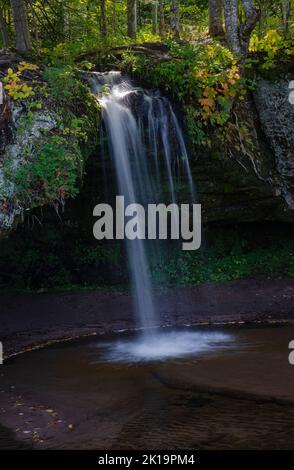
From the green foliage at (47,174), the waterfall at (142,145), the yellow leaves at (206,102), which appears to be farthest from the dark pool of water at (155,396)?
the yellow leaves at (206,102)

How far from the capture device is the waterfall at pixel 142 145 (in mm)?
10984

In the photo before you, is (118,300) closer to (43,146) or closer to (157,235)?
(157,235)

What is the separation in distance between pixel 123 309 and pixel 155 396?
5.00m

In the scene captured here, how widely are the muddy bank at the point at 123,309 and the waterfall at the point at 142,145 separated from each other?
1.60ft

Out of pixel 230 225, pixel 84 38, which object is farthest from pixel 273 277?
pixel 84 38

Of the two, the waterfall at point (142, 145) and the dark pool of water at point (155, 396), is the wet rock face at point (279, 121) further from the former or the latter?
the dark pool of water at point (155, 396)

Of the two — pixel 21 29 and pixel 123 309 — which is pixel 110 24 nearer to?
pixel 21 29

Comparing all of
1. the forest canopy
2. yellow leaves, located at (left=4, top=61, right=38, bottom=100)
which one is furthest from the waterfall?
yellow leaves, located at (left=4, top=61, right=38, bottom=100)

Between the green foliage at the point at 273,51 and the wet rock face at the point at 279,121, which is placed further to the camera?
the wet rock face at the point at 279,121

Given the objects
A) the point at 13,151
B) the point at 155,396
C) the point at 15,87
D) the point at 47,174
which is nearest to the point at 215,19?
the point at 15,87

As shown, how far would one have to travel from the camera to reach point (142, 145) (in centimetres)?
1127

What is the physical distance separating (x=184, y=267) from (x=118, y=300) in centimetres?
206

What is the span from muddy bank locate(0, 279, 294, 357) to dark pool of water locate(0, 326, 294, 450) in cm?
125

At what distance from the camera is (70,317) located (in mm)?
11508
